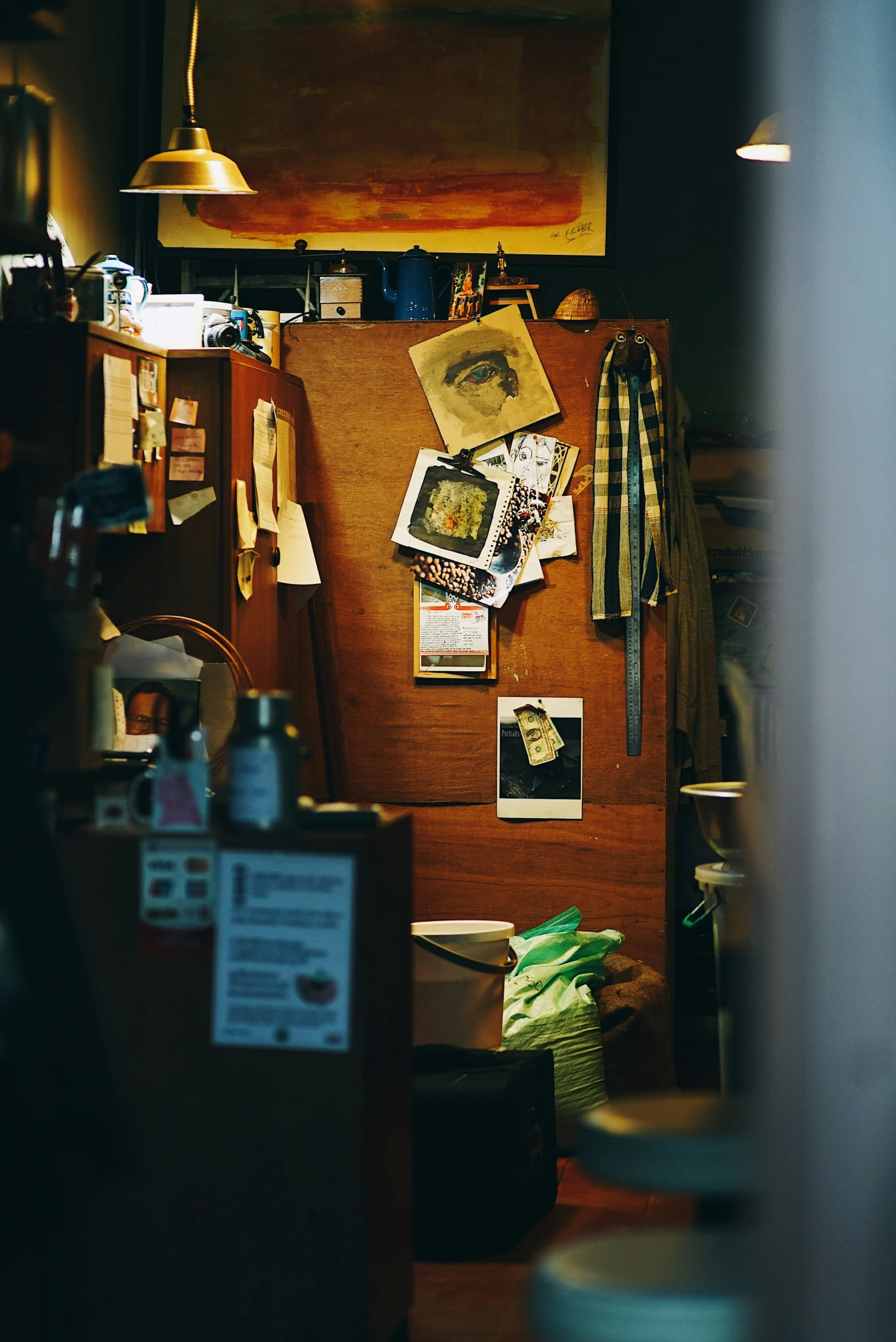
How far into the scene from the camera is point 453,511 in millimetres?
4656

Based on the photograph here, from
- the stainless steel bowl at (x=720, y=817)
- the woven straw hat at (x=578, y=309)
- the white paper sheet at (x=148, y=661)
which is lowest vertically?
the stainless steel bowl at (x=720, y=817)

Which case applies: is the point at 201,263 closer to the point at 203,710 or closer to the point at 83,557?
the point at 203,710

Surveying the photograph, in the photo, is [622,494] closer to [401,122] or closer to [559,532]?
[559,532]

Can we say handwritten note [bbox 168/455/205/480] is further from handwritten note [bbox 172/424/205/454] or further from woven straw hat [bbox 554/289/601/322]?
woven straw hat [bbox 554/289/601/322]

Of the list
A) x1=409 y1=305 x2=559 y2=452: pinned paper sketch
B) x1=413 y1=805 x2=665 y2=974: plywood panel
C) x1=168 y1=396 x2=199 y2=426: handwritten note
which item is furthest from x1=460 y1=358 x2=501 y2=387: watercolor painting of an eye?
x1=413 y1=805 x2=665 y2=974: plywood panel

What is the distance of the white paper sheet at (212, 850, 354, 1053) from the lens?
7.71 ft

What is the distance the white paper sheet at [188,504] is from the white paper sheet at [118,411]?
13.7 inches

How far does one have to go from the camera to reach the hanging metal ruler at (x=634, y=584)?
15.0ft

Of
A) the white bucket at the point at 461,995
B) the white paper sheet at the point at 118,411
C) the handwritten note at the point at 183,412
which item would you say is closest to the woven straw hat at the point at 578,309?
the handwritten note at the point at 183,412

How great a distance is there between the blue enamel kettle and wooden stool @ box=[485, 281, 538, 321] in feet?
0.63

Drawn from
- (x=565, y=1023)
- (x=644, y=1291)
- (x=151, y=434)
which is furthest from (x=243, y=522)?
(x=644, y=1291)

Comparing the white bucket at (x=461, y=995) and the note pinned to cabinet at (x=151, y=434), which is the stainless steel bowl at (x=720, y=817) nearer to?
the white bucket at (x=461, y=995)

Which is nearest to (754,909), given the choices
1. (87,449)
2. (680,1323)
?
(680,1323)

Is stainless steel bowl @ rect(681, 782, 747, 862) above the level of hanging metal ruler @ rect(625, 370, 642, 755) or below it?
below
